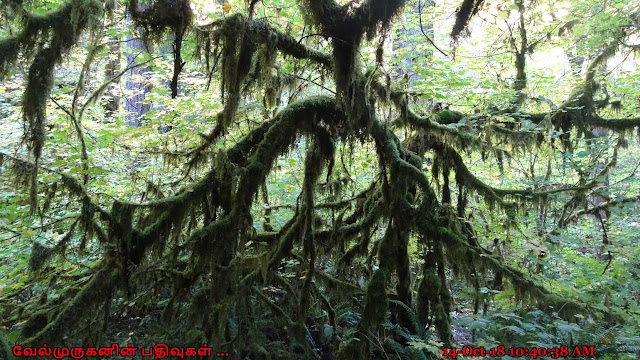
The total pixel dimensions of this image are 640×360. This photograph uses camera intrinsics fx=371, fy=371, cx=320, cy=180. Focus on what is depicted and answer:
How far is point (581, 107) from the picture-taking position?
6.56 m

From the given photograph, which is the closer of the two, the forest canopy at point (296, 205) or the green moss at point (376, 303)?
the forest canopy at point (296, 205)

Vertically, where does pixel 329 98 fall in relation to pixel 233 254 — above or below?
above

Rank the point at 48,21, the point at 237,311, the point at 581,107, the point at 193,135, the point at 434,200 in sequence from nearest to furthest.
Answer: the point at 48,21 → the point at 434,200 → the point at 237,311 → the point at 581,107 → the point at 193,135

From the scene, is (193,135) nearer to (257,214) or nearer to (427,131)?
(257,214)

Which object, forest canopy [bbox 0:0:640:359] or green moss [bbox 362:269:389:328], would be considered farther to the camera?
green moss [bbox 362:269:389:328]

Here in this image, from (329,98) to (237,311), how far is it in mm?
3117

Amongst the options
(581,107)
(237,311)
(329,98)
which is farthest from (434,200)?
(581,107)

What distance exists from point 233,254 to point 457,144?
12.4 ft

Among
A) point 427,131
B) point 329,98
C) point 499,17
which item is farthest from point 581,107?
point 329,98

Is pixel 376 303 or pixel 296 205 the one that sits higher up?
pixel 296 205

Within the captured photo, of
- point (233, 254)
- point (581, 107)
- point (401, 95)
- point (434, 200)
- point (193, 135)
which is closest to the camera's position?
point (233, 254)

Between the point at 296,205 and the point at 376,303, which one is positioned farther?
the point at 296,205


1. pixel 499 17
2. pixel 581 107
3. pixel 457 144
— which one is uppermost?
pixel 499 17

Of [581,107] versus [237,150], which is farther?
[581,107]
